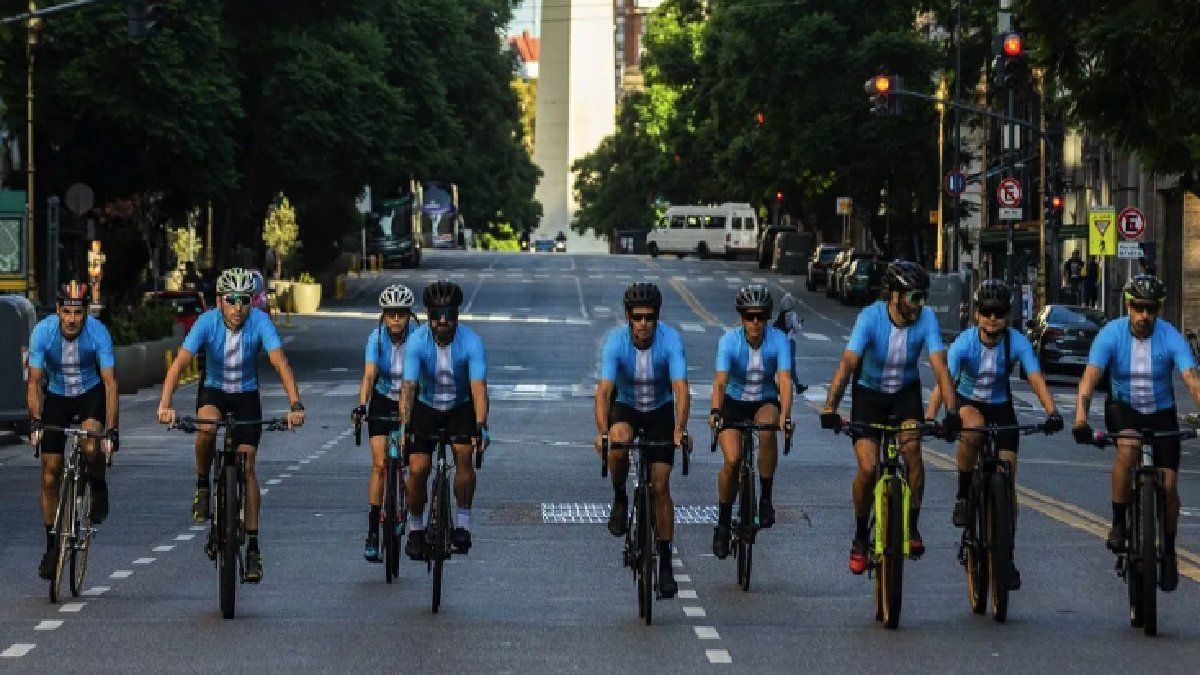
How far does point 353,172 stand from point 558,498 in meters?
36.0

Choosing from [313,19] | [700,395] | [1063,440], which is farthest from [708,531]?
[313,19]

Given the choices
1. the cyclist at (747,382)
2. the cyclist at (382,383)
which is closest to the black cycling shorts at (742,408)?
the cyclist at (747,382)

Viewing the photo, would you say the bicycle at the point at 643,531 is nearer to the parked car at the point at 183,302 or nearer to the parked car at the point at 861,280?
the parked car at the point at 183,302

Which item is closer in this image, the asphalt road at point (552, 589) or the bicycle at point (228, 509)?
the asphalt road at point (552, 589)

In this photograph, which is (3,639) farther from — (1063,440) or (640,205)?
(640,205)

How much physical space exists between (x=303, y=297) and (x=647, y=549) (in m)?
61.2

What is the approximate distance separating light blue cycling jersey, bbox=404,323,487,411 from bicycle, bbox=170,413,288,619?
0.77 meters

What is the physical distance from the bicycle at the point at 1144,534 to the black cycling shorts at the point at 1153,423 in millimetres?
44

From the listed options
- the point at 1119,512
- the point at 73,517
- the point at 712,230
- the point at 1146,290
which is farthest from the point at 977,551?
the point at 712,230

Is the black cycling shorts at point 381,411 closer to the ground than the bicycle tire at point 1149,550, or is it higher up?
higher up

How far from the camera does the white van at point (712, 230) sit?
124m

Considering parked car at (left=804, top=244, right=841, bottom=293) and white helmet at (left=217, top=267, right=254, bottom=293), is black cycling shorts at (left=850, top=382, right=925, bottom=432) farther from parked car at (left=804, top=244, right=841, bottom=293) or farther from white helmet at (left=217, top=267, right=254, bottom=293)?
parked car at (left=804, top=244, right=841, bottom=293)

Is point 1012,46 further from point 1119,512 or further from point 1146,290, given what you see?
point 1119,512

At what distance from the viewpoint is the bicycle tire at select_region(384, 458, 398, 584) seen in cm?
1529
